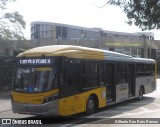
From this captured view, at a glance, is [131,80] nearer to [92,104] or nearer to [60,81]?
[92,104]

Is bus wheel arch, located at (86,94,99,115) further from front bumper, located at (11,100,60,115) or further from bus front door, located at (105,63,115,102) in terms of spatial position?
front bumper, located at (11,100,60,115)

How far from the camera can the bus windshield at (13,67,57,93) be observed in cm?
1279

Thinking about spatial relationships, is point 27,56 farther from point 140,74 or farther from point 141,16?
point 140,74

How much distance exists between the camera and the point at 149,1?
9.56 m

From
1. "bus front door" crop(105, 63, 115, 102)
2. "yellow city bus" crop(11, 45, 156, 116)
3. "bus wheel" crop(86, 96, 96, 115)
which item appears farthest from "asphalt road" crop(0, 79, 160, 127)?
"bus front door" crop(105, 63, 115, 102)

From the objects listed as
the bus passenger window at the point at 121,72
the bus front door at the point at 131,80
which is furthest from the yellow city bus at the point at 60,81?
the bus front door at the point at 131,80

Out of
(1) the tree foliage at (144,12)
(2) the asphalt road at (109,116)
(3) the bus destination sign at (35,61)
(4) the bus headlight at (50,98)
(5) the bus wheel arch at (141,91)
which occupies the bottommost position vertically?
(2) the asphalt road at (109,116)

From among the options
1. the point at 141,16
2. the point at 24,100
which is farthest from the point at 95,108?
the point at 141,16

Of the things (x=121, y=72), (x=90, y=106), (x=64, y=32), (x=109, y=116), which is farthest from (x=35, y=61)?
(x=64, y=32)

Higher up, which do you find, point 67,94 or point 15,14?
point 15,14

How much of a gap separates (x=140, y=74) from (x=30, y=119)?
9.73 m

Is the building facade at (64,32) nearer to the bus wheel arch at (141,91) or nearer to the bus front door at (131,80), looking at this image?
the bus wheel arch at (141,91)

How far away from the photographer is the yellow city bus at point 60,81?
12.7 metres

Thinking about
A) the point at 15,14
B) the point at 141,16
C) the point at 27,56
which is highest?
the point at 15,14
